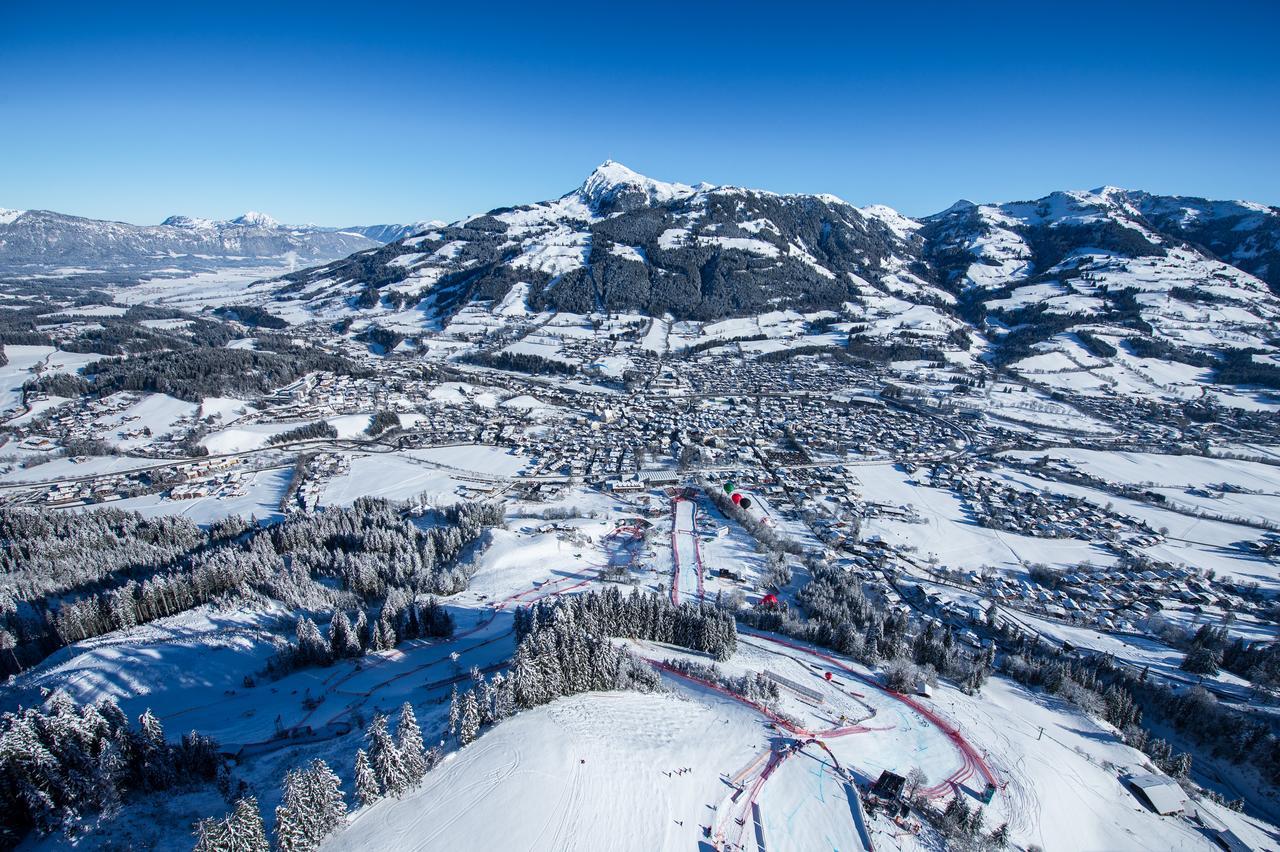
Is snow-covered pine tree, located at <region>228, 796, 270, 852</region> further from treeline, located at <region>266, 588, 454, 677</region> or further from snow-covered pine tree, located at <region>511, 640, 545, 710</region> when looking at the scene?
treeline, located at <region>266, 588, 454, 677</region>

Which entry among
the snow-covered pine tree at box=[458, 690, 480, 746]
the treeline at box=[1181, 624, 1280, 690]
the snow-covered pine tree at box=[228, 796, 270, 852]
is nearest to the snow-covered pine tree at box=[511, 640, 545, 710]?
the snow-covered pine tree at box=[458, 690, 480, 746]

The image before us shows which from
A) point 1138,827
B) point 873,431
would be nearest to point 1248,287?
point 873,431

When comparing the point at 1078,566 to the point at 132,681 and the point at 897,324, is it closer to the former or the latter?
the point at 132,681

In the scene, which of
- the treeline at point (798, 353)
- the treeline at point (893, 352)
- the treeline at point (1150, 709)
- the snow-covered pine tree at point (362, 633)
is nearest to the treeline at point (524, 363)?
the treeline at point (798, 353)

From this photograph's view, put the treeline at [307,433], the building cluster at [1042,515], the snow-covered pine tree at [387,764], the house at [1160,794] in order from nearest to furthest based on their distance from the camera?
the snow-covered pine tree at [387,764] < the house at [1160,794] < the building cluster at [1042,515] < the treeline at [307,433]

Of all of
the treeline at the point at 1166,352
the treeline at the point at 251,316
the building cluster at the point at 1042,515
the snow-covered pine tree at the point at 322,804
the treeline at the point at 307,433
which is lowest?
the building cluster at the point at 1042,515

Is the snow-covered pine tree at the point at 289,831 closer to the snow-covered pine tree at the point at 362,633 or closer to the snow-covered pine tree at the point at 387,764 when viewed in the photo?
the snow-covered pine tree at the point at 387,764

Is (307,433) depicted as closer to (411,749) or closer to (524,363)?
(524,363)
